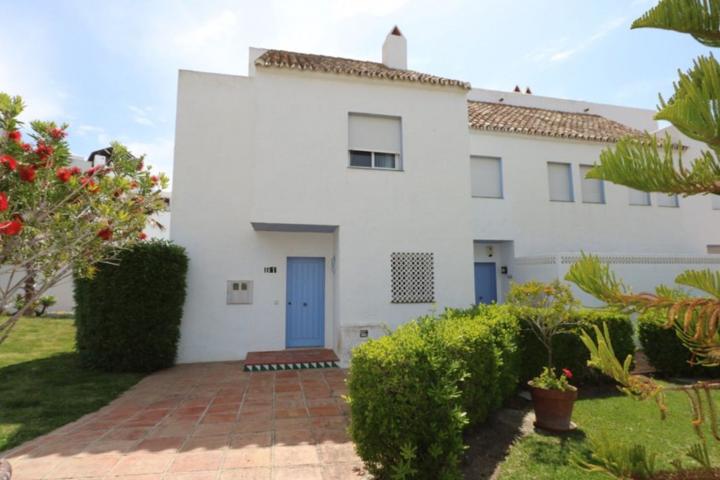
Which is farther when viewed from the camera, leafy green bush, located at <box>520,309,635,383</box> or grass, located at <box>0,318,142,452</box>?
leafy green bush, located at <box>520,309,635,383</box>

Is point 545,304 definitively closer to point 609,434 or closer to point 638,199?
point 609,434

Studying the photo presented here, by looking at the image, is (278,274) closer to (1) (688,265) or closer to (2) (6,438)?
(2) (6,438)

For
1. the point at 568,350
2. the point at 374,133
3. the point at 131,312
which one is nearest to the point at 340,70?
the point at 374,133

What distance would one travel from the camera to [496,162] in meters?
14.2

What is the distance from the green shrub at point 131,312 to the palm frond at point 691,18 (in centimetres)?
1065

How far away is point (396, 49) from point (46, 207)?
1345 cm

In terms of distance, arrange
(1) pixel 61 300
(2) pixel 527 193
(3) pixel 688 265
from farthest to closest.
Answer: (1) pixel 61 300, (2) pixel 527 193, (3) pixel 688 265

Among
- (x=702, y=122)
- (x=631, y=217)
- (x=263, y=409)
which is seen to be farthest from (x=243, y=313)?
(x=631, y=217)

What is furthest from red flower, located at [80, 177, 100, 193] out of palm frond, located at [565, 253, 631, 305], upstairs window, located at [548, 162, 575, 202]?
upstairs window, located at [548, 162, 575, 202]

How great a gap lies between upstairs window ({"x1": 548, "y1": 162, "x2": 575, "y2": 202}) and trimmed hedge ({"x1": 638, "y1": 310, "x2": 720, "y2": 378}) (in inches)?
279

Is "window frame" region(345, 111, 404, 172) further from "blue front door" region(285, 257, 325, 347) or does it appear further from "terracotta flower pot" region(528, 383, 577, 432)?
"terracotta flower pot" region(528, 383, 577, 432)

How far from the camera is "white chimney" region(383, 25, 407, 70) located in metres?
14.0

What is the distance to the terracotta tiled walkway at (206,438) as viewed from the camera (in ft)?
15.1

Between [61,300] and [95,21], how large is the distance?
828 inches
